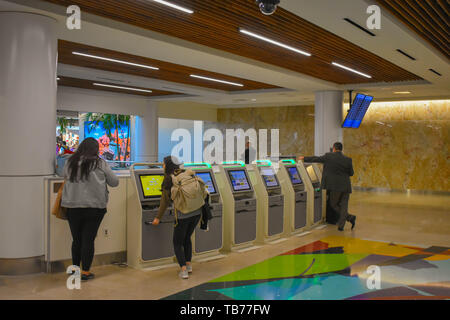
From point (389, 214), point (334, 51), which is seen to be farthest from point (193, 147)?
point (334, 51)

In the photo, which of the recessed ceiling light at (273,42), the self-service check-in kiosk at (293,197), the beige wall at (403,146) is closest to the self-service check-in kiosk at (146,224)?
the recessed ceiling light at (273,42)

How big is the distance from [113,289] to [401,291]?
3.08 metres

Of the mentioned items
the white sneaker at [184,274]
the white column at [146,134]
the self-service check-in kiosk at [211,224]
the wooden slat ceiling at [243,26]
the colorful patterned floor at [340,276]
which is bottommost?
the colorful patterned floor at [340,276]

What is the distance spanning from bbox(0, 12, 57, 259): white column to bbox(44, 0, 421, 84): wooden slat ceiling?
2.18 ft

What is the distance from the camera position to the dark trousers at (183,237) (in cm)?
526

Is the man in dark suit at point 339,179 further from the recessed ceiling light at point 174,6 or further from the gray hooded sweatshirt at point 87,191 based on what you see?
the gray hooded sweatshirt at point 87,191

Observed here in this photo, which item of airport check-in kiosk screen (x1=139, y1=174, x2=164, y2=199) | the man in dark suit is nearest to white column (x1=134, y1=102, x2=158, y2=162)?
the man in dark suit

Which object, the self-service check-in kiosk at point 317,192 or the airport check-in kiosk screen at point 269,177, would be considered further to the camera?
the self-service check-in kiosk at point 317,192

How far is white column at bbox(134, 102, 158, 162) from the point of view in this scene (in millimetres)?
15984

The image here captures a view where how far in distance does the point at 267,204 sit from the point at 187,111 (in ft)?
37.5

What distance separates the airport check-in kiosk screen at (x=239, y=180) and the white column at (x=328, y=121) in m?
5.71

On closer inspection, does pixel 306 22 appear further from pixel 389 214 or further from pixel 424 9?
pixel 389 214

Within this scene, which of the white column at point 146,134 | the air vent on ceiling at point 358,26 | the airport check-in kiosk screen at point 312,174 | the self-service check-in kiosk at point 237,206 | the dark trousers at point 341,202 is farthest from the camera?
the white column at point 146,134

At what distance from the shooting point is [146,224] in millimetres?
5629
